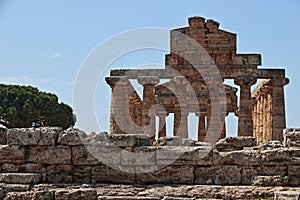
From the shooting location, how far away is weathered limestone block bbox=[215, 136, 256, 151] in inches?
591

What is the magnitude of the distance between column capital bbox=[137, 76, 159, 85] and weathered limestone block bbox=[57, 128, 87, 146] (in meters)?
22.1

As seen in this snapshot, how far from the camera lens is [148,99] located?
37.0 metres

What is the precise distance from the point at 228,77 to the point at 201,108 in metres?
8.42

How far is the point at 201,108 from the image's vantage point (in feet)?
145

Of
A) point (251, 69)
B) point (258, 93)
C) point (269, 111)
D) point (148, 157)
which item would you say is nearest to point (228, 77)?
point (251, 69)

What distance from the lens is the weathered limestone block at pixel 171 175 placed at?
1337cm

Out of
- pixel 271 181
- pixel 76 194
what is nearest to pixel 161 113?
pixel 271 181

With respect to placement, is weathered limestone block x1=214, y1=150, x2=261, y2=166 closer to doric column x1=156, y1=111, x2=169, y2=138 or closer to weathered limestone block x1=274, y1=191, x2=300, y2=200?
weathered limestone block x1=274, y1=191, x2=300, y2=200

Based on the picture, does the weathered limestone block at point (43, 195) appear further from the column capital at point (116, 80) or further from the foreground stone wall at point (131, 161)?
the column capital at point (116, 80)

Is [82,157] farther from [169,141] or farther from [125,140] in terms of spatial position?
[169,141]

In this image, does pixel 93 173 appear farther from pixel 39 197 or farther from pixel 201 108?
pixel 201 108

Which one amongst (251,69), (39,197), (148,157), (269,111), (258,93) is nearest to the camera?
(39,197)

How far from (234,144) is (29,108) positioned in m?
37.1

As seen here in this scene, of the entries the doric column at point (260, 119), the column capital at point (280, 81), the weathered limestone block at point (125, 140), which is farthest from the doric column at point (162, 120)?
the weathered limestone block at point (125, 140)
